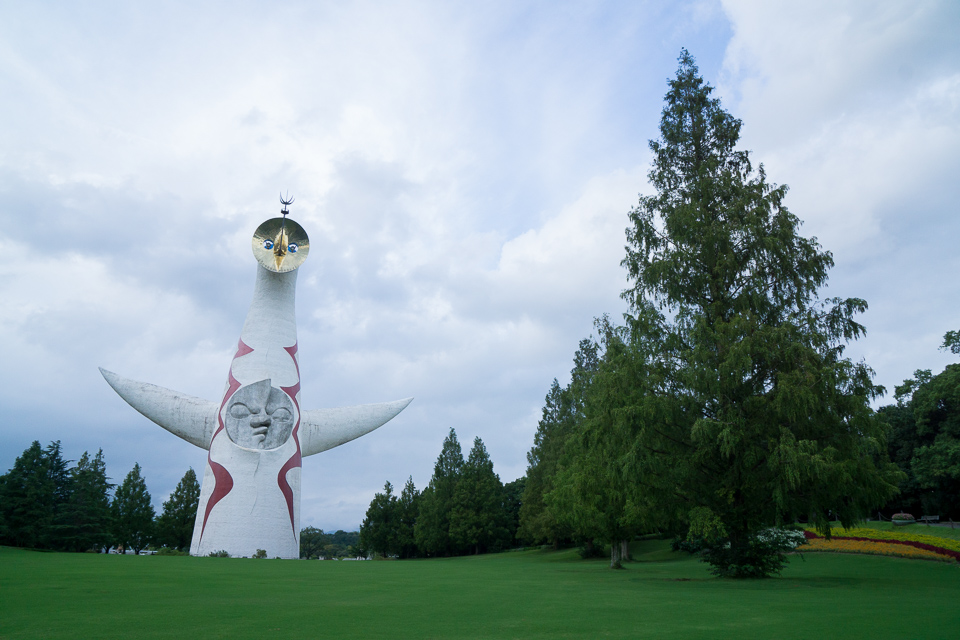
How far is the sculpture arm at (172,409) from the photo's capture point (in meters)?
24.8

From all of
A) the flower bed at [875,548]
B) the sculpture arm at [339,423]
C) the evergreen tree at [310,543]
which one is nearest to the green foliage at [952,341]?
the flower bed at [875,548]

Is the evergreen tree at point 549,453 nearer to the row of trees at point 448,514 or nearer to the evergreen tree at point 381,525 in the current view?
the row of trees at point 448,514

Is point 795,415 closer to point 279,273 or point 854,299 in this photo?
point 854,299

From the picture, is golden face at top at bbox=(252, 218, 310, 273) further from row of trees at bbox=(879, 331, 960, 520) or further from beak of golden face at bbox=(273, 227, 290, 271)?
row of trees at bbox=(879, 331, 960, 520)

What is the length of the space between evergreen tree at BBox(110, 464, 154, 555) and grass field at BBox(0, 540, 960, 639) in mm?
27112

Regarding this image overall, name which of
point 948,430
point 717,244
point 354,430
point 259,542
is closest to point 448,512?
point 354,430

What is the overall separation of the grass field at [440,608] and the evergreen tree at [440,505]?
100 ft

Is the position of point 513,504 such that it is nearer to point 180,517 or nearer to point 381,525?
point 381,525

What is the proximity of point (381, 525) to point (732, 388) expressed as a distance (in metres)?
37.3

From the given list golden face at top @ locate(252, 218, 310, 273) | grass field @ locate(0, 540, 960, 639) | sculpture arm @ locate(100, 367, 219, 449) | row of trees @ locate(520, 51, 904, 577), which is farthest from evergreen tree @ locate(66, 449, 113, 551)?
row of trees @ locate(520, 51, 904, 577)

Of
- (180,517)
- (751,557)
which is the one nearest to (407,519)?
(180,517)

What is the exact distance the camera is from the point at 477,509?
4225 centimetres

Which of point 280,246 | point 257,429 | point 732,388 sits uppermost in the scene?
point 280,246

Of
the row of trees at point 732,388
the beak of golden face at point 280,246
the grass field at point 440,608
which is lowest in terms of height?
the grass field at point 440,608
